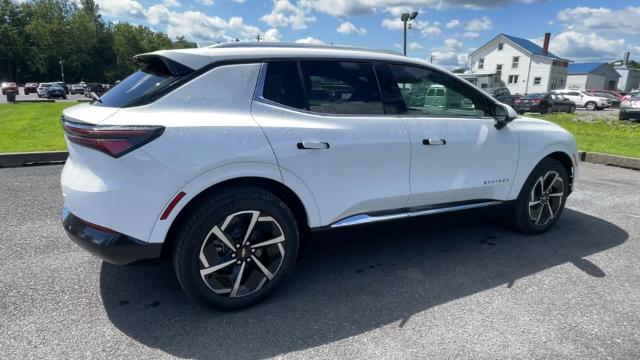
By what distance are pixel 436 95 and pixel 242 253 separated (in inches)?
83.4

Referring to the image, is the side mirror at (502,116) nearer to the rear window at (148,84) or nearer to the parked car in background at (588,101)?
the rear window at (148,84)

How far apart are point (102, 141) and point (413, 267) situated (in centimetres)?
255

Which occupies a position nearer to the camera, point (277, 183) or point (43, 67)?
point (277, 183)

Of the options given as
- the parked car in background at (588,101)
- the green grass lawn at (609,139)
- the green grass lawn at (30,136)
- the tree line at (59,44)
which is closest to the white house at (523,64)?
the parked car in background at (588,101)

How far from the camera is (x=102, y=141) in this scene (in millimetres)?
2324

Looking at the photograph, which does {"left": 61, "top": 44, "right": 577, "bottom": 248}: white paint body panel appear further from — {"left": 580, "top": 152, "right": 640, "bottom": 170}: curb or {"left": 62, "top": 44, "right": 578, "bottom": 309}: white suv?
{"left": 580, "top": 152, "right": 640, "bottom": 170}: curb

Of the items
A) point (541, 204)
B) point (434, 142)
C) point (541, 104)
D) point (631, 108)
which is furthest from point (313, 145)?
point (541, 104)

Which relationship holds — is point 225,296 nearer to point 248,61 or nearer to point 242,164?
point 242,164

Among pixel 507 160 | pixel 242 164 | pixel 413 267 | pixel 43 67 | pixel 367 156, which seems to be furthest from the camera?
pixel 43 67

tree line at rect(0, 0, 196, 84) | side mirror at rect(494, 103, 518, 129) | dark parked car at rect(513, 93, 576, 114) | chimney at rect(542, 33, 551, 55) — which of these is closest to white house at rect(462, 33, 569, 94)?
chimney at rect(542, 33, 551, 55)

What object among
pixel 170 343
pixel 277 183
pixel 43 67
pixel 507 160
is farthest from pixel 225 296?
pixel 43 67

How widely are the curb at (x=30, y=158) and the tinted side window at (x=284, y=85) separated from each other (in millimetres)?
6266

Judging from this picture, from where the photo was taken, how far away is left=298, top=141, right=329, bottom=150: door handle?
274 cm

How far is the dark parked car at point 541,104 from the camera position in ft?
82.8
